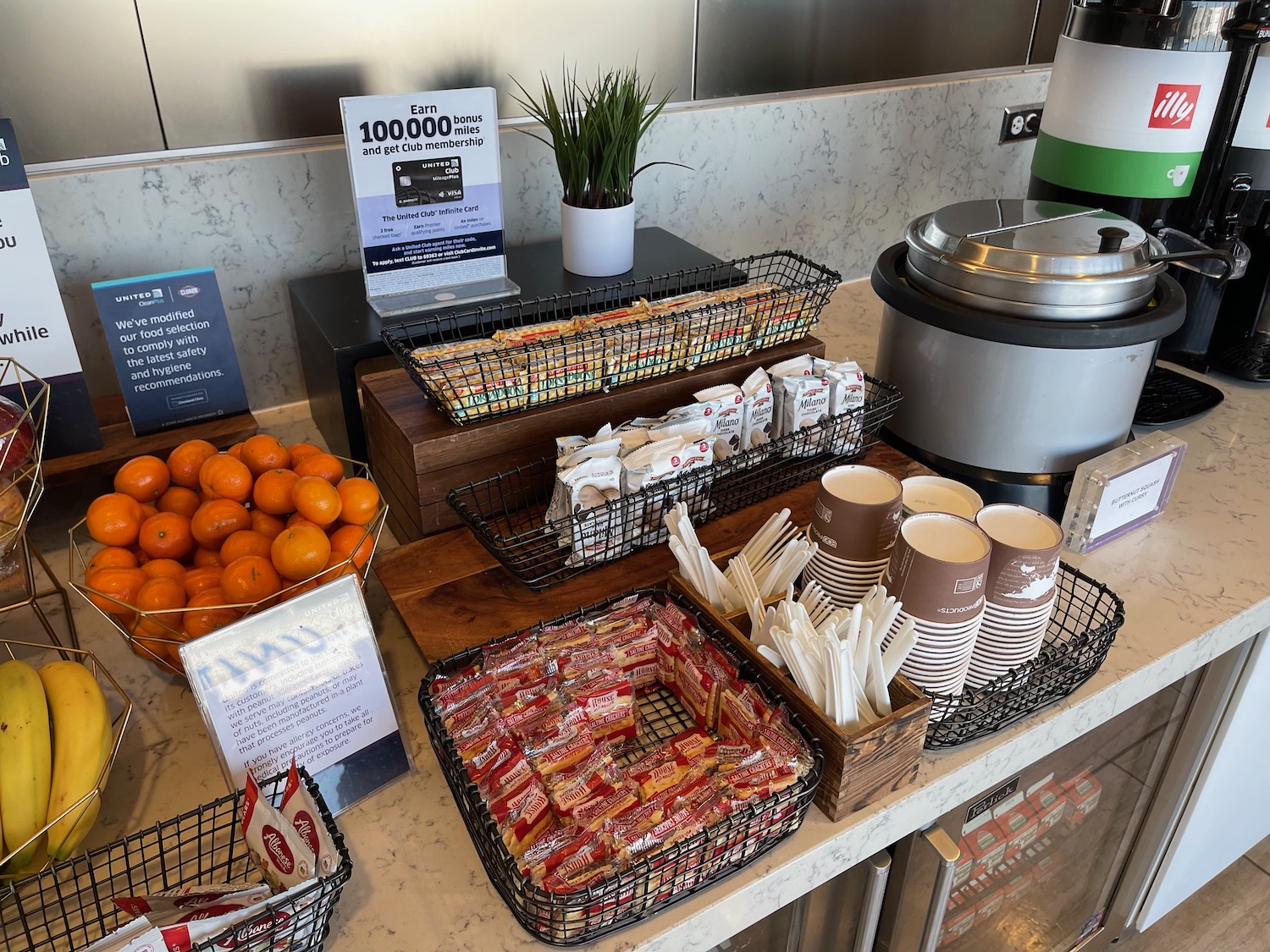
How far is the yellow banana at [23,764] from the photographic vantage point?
2.38 feet

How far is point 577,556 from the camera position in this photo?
1.04 metres

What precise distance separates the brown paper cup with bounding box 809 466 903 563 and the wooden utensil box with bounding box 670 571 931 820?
0.44 ft

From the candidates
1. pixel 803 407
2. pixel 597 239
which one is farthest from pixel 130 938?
pixel 597 239

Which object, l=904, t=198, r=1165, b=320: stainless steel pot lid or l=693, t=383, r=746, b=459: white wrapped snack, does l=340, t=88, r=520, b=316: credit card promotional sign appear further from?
l=904, t=198, r=1165, b=320: stainless steel pot lid

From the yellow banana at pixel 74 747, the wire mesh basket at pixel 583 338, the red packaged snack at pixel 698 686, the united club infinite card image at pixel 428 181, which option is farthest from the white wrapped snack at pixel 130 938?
the united club infinite card image at pixel 428 181

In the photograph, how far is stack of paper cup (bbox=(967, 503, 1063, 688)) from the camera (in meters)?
0.86

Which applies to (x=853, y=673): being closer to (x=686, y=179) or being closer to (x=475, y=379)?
(x=475, y=379)

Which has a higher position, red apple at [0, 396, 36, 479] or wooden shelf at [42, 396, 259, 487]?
red apple at [0, 396, 36, 479]

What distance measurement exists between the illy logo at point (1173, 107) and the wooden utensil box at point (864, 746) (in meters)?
0.92

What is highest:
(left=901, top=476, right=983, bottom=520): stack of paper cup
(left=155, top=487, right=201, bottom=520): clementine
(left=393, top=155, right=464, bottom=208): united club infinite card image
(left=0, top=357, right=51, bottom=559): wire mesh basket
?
(left=393, top=155, right=464, bottom=208): united club infinite card image

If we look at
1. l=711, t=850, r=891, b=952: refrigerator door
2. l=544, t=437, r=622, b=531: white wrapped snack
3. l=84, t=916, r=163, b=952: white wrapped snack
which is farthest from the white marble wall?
l=711, t=850, r=891, b=952: refrigerator door

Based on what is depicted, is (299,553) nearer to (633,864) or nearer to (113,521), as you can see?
(113,521)

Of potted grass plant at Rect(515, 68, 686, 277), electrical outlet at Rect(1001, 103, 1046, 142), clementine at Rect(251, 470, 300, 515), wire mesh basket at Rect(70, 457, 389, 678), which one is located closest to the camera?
wire mesh basket at Rect(70, 457, 389, 678)

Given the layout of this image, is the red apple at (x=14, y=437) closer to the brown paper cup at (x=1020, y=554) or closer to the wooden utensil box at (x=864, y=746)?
the wooden utensil box at (x=864, y=746)
